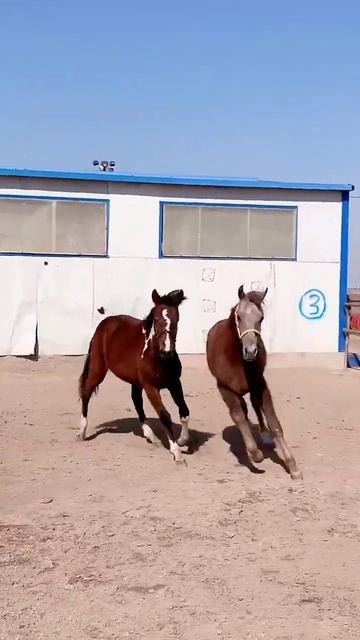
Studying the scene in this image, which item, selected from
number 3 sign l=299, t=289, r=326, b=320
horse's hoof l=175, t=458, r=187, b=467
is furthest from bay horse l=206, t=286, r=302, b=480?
number 3 sign l=299, t=289, r=326, b=320

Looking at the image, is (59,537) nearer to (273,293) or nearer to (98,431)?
(98,431)

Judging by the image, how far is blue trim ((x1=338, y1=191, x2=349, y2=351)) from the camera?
15.8m

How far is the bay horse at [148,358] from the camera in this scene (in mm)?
7359

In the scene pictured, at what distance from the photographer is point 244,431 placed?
695 centimetres

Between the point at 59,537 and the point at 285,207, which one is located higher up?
the point at 285,207

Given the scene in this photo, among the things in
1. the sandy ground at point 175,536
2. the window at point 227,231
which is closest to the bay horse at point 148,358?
the sandy ground at point 175,536

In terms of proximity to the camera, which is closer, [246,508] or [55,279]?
[246,508]

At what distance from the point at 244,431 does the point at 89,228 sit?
8915mm

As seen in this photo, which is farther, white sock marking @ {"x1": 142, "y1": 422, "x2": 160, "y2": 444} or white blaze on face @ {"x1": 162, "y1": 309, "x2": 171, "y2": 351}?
Answer: white sock marking @ {"x1": 142, "y1": 422, "x2": 160, "y2": 444}

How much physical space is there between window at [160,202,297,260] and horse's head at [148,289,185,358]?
7.76 meters

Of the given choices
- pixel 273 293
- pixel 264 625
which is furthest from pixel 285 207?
pixel 264 625

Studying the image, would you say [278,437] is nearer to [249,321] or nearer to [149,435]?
[249,321]

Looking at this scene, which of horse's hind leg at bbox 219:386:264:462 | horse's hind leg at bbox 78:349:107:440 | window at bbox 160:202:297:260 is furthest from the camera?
window at bbox 160:202:297:260

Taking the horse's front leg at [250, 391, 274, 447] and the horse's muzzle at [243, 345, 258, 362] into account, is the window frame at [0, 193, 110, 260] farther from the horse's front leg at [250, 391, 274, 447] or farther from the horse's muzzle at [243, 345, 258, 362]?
the horse's muzzle at [243, 345, 258, 362]
